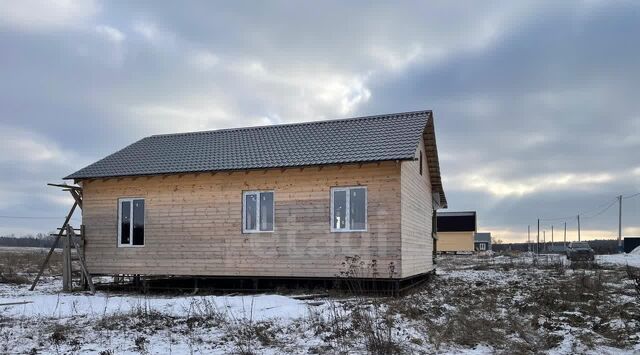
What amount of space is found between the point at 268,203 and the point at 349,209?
253 cm

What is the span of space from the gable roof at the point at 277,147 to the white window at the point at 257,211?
94 centimetres

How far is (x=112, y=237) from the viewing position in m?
18.1

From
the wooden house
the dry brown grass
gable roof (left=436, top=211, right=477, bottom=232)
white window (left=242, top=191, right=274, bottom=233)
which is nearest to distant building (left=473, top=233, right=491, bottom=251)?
gable roof (left=436, top=211, right=477, bottom=232)

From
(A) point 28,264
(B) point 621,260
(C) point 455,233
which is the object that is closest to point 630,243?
(C) point 455,233

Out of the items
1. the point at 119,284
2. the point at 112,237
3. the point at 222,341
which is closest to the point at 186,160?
the point at 112,237

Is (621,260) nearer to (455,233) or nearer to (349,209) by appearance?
(455,233)

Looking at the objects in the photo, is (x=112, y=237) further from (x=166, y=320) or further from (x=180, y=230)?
(x=166, y=320)

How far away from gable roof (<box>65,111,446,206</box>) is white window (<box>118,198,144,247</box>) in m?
1.03

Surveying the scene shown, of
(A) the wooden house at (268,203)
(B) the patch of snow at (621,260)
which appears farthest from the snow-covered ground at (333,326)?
(B) the patch of snow at (621,260)

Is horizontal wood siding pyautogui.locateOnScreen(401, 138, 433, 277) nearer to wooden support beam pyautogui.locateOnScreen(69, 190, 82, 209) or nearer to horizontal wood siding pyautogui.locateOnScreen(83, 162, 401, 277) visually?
horizontal wood siding pyautogui.locateOnScreen(83, 162, 401, 277)

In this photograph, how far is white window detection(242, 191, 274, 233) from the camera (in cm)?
1645

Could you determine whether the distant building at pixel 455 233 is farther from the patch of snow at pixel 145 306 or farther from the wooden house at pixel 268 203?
the patch of snow at pixel 145 306

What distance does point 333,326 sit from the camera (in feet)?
30.9

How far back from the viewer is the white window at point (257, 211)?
16.5 meters
